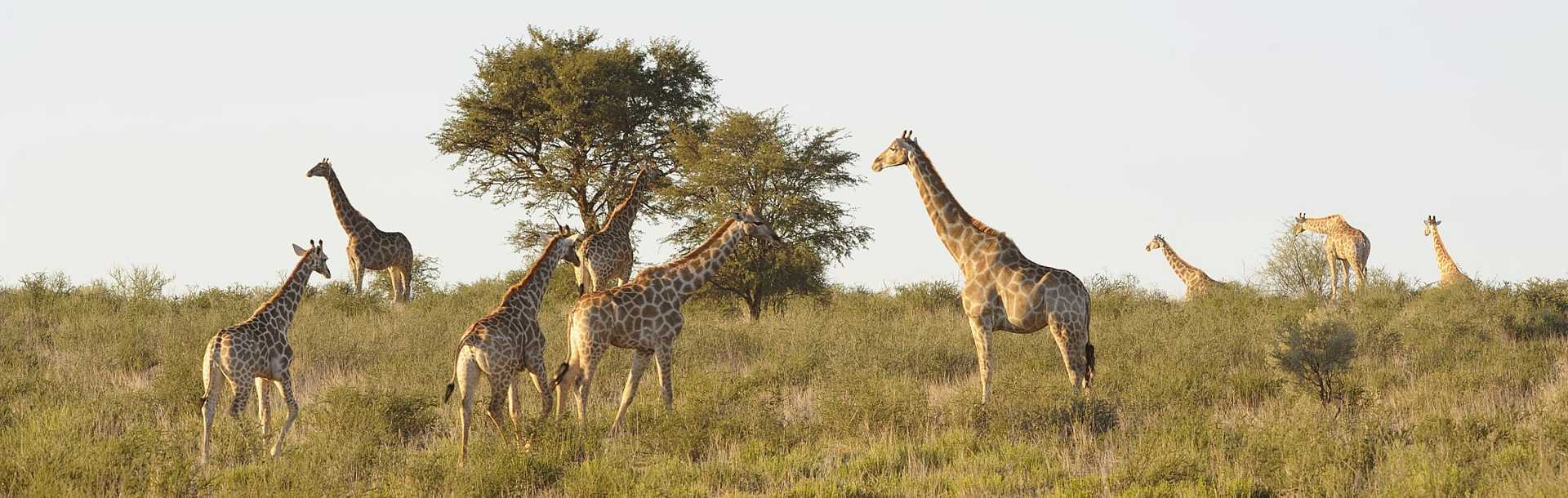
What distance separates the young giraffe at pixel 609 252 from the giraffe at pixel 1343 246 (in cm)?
1295

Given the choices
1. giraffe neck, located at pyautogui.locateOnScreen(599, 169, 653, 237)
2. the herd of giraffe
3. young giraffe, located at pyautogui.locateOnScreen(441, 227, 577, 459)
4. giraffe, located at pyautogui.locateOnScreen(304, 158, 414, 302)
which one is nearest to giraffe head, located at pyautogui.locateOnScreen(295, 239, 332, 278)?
the herd of giraffe

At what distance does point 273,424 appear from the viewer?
482 inches

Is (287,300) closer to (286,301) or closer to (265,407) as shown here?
(286,301)

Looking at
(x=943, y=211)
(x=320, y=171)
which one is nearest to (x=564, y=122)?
(x=320, y=171)

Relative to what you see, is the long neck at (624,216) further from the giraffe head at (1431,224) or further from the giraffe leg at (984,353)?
the giraffe head at (1431,224)

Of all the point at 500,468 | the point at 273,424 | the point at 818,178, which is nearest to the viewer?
the point at 500,468

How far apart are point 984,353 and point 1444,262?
1721cm

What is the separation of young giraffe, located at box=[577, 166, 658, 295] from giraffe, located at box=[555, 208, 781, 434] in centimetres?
552

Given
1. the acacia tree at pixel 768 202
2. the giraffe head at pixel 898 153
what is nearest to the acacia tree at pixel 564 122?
the acacia tree at pixel 768 202

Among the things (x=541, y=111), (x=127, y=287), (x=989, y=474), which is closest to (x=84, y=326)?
(x=127, y=287)

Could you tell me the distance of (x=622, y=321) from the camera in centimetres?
1155

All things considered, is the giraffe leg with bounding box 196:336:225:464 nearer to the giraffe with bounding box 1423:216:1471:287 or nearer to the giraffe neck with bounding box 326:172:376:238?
the giraffe neck with bounding box 326:172:376:238

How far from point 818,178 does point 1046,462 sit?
1318cm

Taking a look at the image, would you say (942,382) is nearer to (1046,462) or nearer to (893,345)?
(893,345)
